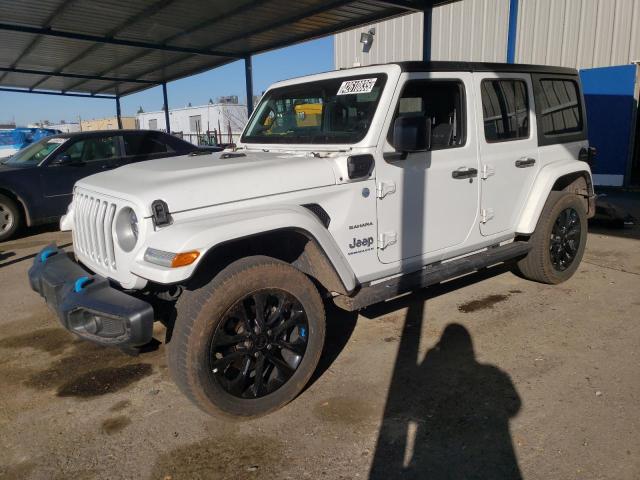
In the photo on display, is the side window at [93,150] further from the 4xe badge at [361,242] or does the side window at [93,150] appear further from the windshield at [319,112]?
the 4xe badge at [361,242]

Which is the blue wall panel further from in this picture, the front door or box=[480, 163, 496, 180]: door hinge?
the front door

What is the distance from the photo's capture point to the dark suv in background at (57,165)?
782cm

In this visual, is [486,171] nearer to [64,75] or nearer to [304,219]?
[304,219]

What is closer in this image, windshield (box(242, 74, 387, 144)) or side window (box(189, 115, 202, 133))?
windshield (box(242, 74, 387, 144))

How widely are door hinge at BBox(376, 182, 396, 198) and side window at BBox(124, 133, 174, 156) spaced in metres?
6.16

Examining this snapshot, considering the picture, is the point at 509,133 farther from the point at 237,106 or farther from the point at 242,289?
the point at 237,106

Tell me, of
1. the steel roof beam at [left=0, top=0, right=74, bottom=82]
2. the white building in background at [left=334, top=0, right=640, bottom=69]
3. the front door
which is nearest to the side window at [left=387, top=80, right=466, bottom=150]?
the front door

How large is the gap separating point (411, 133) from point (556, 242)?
248cm

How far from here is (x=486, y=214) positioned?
13.9 feet

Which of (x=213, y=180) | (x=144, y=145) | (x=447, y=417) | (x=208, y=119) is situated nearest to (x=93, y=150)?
(x=144, y=145)

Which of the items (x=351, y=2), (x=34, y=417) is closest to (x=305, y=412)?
(x=34, y=417)

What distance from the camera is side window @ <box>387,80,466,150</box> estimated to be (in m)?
3.86

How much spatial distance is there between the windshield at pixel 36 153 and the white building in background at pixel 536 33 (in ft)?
24.9

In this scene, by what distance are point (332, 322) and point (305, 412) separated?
54.2 inches
